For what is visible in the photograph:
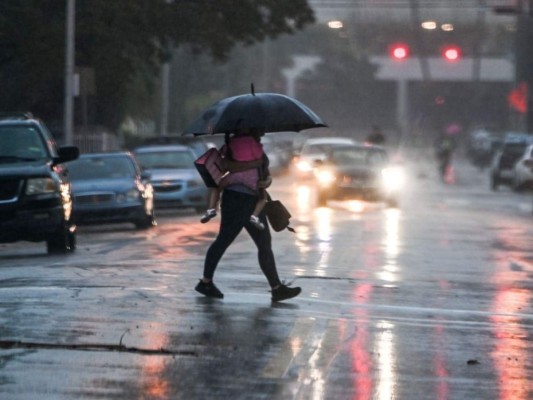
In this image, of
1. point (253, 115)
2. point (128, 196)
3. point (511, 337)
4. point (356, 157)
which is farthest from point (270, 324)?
point (356, 157)

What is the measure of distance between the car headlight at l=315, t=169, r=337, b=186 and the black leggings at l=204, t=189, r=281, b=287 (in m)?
19.6

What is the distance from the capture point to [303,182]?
158ft

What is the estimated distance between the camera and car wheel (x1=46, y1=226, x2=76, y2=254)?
60.6 feet

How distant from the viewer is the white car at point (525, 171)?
138 ft

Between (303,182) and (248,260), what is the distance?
102 ft

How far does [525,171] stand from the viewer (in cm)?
4247

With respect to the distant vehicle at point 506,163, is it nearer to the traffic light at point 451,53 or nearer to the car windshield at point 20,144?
the traffic light at point 451,53

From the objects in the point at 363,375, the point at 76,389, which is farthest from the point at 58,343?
the point at 363,375

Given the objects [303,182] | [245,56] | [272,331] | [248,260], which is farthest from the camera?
[245,56]

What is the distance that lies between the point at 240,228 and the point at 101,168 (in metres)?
14.6

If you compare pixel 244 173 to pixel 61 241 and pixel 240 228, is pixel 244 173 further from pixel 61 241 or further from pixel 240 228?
pixel 61 241

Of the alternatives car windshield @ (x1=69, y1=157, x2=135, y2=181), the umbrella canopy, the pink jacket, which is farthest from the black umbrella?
car windshield @ (x1=69, y1=157, x2=135, y2=181)

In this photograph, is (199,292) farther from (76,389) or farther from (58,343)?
(76,389)

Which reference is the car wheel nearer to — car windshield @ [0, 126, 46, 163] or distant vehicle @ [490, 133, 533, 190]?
car windshield @ [0, 126, 46, 163]
